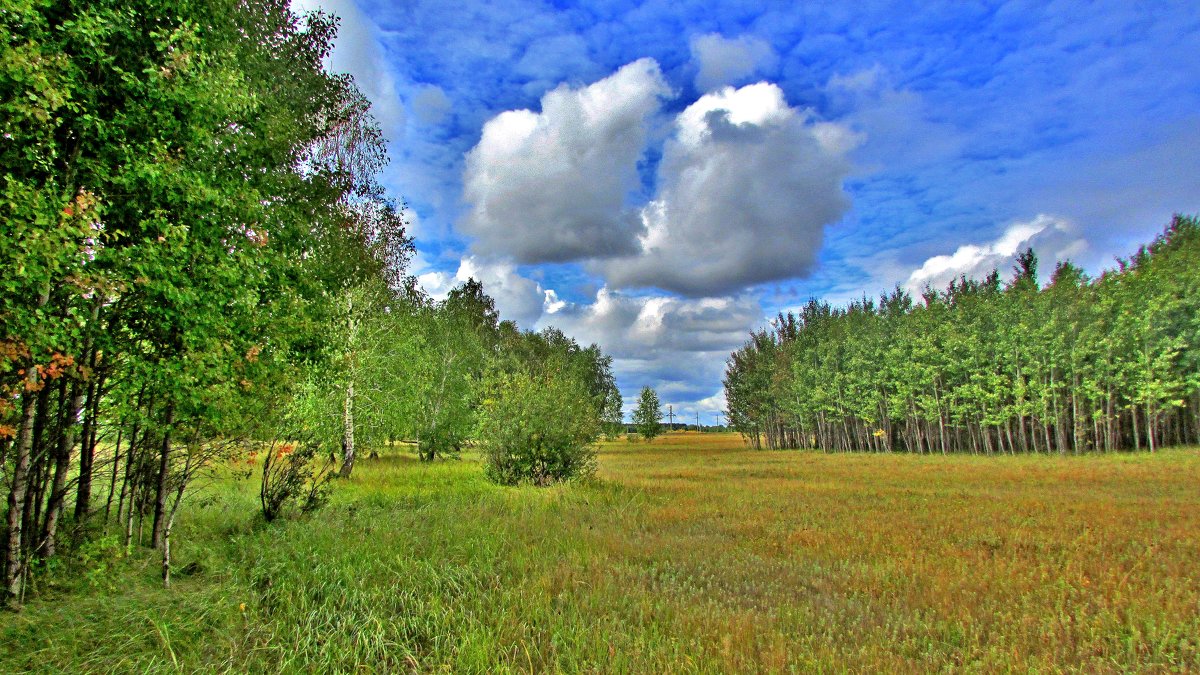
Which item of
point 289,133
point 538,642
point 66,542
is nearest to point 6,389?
point 66,542

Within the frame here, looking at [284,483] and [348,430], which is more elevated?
[348,430]

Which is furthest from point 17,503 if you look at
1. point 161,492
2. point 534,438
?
point 534,438

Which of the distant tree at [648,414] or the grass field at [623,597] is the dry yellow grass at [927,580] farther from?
the distant tree at [648,414]

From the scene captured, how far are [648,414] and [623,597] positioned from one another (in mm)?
77070

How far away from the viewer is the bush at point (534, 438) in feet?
58.7

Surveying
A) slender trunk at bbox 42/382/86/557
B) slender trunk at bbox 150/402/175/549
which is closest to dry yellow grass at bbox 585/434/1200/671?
slender trunk at bbox 150/402/175/549

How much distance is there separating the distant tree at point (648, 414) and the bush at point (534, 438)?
64377 millimetres

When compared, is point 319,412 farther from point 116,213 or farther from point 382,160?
point 116,213

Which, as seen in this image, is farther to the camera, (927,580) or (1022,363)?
(1022,363)

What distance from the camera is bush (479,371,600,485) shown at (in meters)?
17.9

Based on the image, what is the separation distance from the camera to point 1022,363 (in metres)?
40.4

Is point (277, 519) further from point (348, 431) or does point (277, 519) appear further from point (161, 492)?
point (348, 431)

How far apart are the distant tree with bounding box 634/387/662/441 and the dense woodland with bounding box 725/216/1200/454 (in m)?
24.1

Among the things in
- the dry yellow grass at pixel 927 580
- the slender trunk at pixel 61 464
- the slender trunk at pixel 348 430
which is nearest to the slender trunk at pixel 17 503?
the slender trunk at pixel 61 464
